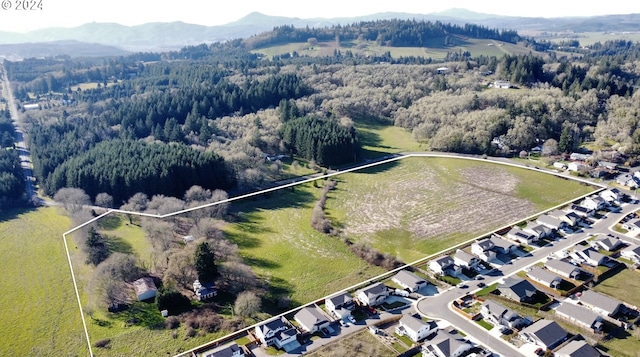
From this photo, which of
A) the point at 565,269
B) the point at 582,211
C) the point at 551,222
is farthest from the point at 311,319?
the point at 582,211

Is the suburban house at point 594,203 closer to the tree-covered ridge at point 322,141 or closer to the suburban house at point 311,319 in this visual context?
the tree-covered ridge at point 322,141

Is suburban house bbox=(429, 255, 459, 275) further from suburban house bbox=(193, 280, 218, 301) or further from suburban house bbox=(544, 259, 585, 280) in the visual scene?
suburban house bbox=(193, 280, 218, 301)

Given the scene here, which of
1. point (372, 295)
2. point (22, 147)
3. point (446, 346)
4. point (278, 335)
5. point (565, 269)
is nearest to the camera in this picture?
point (446, 346)

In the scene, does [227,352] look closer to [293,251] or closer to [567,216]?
[293,251]

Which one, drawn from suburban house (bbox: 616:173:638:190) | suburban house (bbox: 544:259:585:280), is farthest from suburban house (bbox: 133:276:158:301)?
suburban house (bbox: 616:173:638:190)

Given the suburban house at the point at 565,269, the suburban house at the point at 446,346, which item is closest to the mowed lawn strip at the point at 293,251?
the suburban house at the point at 446,346

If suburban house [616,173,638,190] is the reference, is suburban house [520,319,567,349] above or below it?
below
